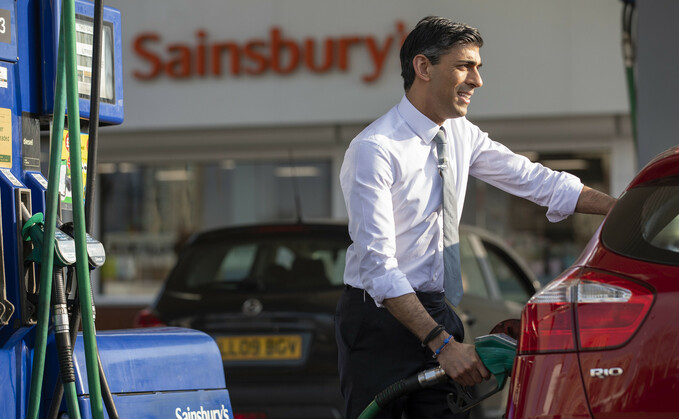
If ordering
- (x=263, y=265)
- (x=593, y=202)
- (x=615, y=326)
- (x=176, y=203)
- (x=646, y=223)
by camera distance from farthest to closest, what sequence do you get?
1. (x=176, y=203)
2. (x=263, y=265)
3. (x=593, y=202)
4. (x=646, y=223)
5. (x=615, y=326)

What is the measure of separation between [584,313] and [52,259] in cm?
148

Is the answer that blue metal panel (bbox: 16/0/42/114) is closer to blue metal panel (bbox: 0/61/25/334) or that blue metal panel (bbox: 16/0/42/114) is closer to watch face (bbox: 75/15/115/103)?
watch face (bbox: 75/15/115/103)

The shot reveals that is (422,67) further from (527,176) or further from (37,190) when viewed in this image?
(37,190)

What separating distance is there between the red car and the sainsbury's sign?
928 centimetres

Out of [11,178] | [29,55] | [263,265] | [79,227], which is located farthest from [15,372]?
[263,265]

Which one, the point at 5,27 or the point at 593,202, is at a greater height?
the point at 5,27

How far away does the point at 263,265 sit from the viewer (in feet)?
22.3

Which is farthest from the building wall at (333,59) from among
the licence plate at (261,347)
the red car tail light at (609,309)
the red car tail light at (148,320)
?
the red car tail light at (609,309)

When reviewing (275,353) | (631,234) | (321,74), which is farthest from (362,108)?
(631,234)

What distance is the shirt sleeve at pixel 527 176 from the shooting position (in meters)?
3.96

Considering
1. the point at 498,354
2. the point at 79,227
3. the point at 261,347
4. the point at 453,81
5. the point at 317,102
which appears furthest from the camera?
the point at 317,102

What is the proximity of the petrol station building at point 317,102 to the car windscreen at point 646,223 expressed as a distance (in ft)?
29.6

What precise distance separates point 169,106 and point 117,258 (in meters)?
2.34

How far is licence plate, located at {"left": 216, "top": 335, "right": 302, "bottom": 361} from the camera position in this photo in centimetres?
641
